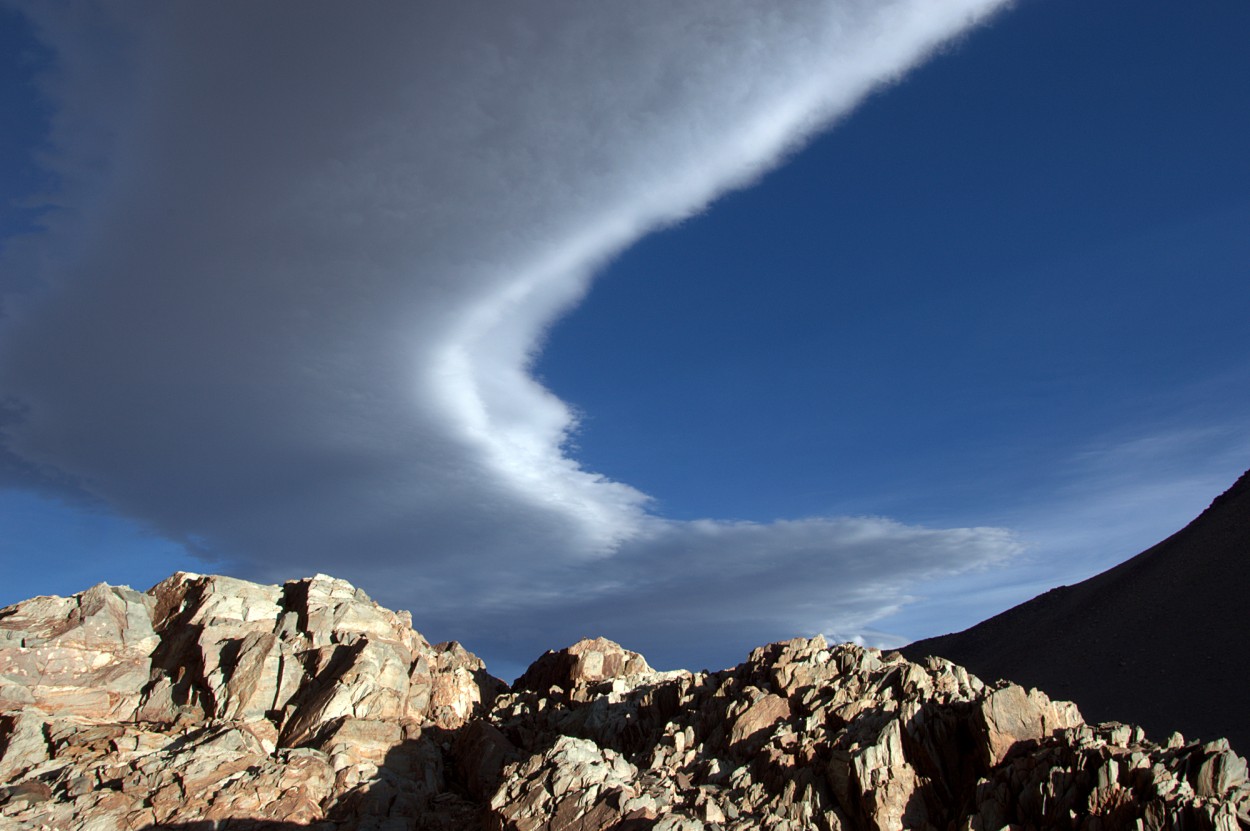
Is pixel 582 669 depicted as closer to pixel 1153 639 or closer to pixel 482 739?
pixel 482 739

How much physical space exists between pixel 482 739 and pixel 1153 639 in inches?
2403

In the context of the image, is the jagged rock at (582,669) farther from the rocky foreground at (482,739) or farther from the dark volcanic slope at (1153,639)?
the dark volcanic slope at (1153,639)

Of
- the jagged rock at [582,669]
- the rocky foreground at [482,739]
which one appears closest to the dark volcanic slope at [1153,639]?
the jagged rock at [582,669]

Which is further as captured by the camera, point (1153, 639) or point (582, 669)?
point (1153, 639)

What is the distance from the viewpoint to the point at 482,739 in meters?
38.9

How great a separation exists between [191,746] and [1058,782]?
31.6m

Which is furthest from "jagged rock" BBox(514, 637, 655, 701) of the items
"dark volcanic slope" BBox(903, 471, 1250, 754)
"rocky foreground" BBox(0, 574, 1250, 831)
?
"dark volcanic slope" BBox(903, 471, 1250, 754)

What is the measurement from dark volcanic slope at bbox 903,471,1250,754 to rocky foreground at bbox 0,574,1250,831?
39.3 m

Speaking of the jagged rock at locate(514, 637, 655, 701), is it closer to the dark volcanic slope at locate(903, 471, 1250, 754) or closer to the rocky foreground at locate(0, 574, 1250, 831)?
the rocky foreground at locate(0, 574, 1250, 831)

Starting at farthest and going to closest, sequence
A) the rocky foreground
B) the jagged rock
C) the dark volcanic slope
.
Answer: the dark volcanic slope, the jagged rock, the rocky foreground

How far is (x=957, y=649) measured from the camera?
92312 millimetres

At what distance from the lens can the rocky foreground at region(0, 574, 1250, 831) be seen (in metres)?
26.4

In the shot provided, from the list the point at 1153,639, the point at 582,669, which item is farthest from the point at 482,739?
the point at 1153,639

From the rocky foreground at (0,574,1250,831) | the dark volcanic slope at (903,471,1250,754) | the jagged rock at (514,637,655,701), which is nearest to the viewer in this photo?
the rocky foreground at (0,574,1250,831)
